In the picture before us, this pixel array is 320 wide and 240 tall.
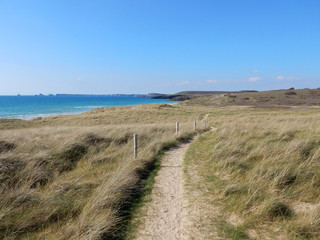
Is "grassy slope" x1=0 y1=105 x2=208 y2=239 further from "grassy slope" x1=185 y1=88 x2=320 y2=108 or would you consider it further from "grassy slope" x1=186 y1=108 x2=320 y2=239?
"grassy slope" x1=185 y1=88 x2=320 y2=108

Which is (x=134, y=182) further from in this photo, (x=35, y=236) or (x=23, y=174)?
(x=23, y=174)

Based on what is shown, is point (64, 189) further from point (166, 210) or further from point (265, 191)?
point (265, 191)

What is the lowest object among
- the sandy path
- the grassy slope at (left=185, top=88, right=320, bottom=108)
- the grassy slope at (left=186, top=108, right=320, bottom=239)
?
the sandy path

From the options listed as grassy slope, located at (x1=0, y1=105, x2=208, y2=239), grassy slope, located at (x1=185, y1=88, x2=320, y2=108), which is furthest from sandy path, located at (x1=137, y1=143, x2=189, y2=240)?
grassy slope, located at (x1=185, y1=88, x2=320, y2=108)

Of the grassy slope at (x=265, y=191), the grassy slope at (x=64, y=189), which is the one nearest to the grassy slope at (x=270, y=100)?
the grassy slope at (x=265, y=191)

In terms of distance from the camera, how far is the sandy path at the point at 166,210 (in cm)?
397

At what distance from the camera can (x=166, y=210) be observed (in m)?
4.79

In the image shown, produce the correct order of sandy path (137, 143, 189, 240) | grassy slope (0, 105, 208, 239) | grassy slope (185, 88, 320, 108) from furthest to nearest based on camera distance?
1. grassy slope (185, 88, 320, 108)
2. sandy path (137, 143, 189, 240)
3. grassy slope (0, 105, 208, 239)

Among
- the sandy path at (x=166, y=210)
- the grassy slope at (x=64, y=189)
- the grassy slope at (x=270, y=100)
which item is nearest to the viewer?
the grassy slope at (x=64, y=189)

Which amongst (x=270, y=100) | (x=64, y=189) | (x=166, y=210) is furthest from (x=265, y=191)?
(x=270, y=100)

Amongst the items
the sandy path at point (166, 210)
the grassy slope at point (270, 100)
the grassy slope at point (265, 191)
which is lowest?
the sandy path at point (166, 210)

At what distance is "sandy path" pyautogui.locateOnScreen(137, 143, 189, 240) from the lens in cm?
397

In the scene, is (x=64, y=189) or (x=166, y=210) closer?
(x=166, y=210)

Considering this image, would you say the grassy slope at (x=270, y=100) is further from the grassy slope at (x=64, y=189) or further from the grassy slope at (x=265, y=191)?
the grassy slope at (x=64, y=189)
